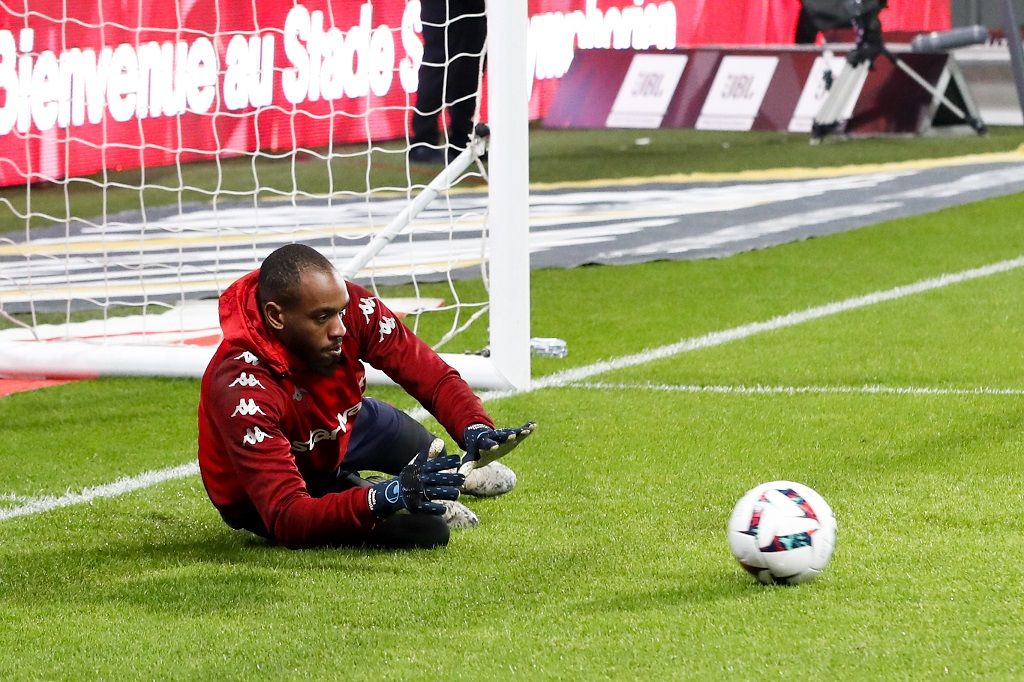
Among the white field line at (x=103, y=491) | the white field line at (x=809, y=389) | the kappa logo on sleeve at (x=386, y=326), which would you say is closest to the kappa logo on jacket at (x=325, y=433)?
the kappa logo on sleeve at (x=386, y=326)

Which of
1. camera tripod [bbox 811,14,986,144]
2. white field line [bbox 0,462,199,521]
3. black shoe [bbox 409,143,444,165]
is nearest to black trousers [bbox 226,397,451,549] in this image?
white field line [bbox 0,462,199,521]

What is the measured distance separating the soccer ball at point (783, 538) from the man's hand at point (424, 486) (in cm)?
65

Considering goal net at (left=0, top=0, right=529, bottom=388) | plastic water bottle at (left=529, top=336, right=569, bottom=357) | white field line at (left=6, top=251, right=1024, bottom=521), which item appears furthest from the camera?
plastic water bottle at (left=529, top=336, right=569, bottom=357)

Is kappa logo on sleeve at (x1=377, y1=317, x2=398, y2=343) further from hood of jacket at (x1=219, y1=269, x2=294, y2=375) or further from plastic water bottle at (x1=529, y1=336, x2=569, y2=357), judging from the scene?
plastic water bottle at (x1=529, y1=336, x2=569, y2=357)

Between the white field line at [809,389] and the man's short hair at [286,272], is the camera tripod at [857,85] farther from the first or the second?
the man's short hair at [286,272]

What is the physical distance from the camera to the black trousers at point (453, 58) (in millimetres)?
7383

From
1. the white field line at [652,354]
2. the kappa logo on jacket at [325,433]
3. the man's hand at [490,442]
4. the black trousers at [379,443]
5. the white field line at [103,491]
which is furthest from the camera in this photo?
the white field line at [652,354]

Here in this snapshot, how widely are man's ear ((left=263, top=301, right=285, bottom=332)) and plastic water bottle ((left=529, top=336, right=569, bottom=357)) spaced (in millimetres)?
3167

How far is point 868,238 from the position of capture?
10422 mm

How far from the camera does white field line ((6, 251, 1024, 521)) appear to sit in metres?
5.25

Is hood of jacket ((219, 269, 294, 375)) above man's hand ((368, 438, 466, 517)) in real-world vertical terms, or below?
above

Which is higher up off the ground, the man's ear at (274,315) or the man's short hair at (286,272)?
the man's short hair at (286,272)

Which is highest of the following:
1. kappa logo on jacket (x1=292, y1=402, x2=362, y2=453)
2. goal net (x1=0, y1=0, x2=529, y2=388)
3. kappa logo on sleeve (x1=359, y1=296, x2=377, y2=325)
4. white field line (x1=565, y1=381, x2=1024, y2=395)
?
kappa logo on sleeve (x1=359, y1=296, x2=377, y2=325)

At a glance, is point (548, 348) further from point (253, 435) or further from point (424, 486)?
point (424, 486)
